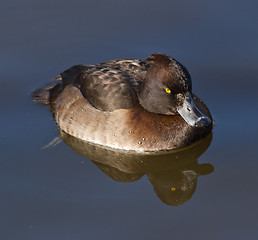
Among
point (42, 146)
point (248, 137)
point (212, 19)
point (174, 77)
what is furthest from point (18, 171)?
point (212, 19)

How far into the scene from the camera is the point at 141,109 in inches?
289

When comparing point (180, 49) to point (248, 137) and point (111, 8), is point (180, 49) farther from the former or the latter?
point (248, 137)

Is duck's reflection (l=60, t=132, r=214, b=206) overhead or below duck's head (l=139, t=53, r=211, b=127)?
below

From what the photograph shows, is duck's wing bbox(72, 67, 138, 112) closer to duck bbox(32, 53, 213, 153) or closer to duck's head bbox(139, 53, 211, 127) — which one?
duck bbox(32, 53, 213, 153)

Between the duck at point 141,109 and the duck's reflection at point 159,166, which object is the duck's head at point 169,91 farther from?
the duck's reflection at point 159,166

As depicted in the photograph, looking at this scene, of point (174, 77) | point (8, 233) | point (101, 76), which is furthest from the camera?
point (101, 76)

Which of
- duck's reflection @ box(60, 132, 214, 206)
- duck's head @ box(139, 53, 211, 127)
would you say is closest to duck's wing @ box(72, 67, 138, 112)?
duck's head @ box(139, 53, 211, 127)

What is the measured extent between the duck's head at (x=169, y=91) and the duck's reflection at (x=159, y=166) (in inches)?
19.0

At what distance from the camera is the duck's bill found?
725 cm

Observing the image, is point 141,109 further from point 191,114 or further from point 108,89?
point 191,114

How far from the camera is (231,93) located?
8.42m

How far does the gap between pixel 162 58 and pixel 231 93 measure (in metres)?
1.76

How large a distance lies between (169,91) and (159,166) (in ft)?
3.16

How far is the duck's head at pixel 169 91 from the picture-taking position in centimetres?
702
